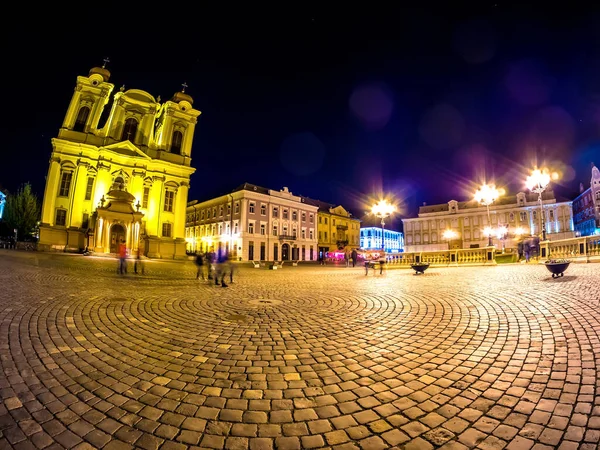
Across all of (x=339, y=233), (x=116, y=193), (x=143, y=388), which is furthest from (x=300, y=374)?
(x=339, y=233)

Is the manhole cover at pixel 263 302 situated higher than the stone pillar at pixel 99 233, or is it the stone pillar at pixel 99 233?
the stone pillar at pixel 99 233

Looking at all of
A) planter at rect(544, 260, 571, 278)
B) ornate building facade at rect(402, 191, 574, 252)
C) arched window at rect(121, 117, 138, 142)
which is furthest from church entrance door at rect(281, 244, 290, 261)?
planter at rect(544, 260, 571, 278)

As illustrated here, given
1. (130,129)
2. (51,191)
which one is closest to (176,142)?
(130,129)

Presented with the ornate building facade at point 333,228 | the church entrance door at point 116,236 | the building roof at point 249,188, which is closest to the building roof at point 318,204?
the ornate building facade at point 333,228

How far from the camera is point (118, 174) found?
1431 inches

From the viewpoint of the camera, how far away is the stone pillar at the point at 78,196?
3272cm

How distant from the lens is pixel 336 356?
3959 mm

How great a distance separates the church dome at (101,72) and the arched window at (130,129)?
5.51 metres

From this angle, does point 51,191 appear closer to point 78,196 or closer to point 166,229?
point 78,196

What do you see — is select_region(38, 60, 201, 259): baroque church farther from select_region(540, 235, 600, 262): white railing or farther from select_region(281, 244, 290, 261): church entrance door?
select_region(540, 235, 600, 262): white railing

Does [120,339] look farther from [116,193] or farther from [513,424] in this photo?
[116,193]

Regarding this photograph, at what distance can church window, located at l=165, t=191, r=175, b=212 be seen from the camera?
131 feet

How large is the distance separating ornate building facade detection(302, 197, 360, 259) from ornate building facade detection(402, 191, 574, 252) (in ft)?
82.0

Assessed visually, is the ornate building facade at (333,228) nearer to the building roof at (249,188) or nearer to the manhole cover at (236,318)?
the building roof at (249,188)
